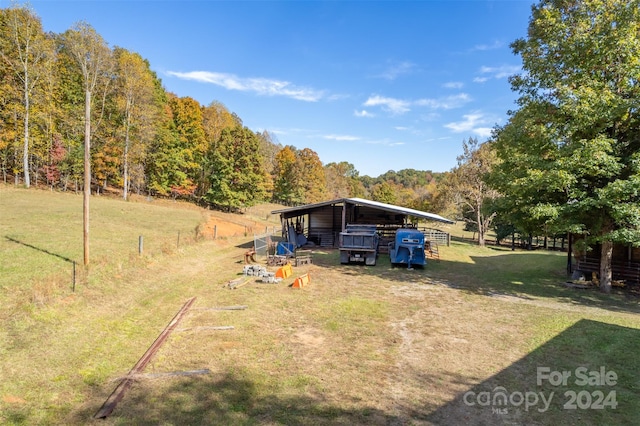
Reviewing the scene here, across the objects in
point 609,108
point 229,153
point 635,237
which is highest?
point 229,153

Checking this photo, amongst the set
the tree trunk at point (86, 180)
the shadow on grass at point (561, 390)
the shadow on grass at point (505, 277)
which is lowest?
the shadow on grass at point (505, 277)

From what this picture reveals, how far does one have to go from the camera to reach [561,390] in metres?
6.59

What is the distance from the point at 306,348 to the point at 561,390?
18.3 ft

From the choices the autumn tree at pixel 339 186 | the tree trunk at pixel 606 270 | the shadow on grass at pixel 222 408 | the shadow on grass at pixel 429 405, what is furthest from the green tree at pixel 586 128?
the autumn tree at pixel 339 186

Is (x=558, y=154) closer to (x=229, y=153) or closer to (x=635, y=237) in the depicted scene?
(x=635, y=237)

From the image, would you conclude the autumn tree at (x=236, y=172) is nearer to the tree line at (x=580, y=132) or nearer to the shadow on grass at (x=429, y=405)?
the tree line at (x=580, y=132)

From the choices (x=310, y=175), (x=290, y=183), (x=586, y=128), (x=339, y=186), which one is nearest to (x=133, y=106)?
(x=290, y=183)

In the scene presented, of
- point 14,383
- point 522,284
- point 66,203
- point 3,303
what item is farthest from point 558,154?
point 66,203

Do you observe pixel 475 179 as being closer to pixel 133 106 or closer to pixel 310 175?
pixel 310 175

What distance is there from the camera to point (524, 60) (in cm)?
1545

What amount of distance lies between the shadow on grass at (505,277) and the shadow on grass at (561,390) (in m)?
5.32

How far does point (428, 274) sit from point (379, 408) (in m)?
13.3

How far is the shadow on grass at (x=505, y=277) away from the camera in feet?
44.2

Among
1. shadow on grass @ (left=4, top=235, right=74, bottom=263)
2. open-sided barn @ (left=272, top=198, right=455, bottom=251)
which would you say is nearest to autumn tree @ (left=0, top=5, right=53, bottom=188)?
shadow on grass @ (left=4, top=235, right=74, bottom=263)
